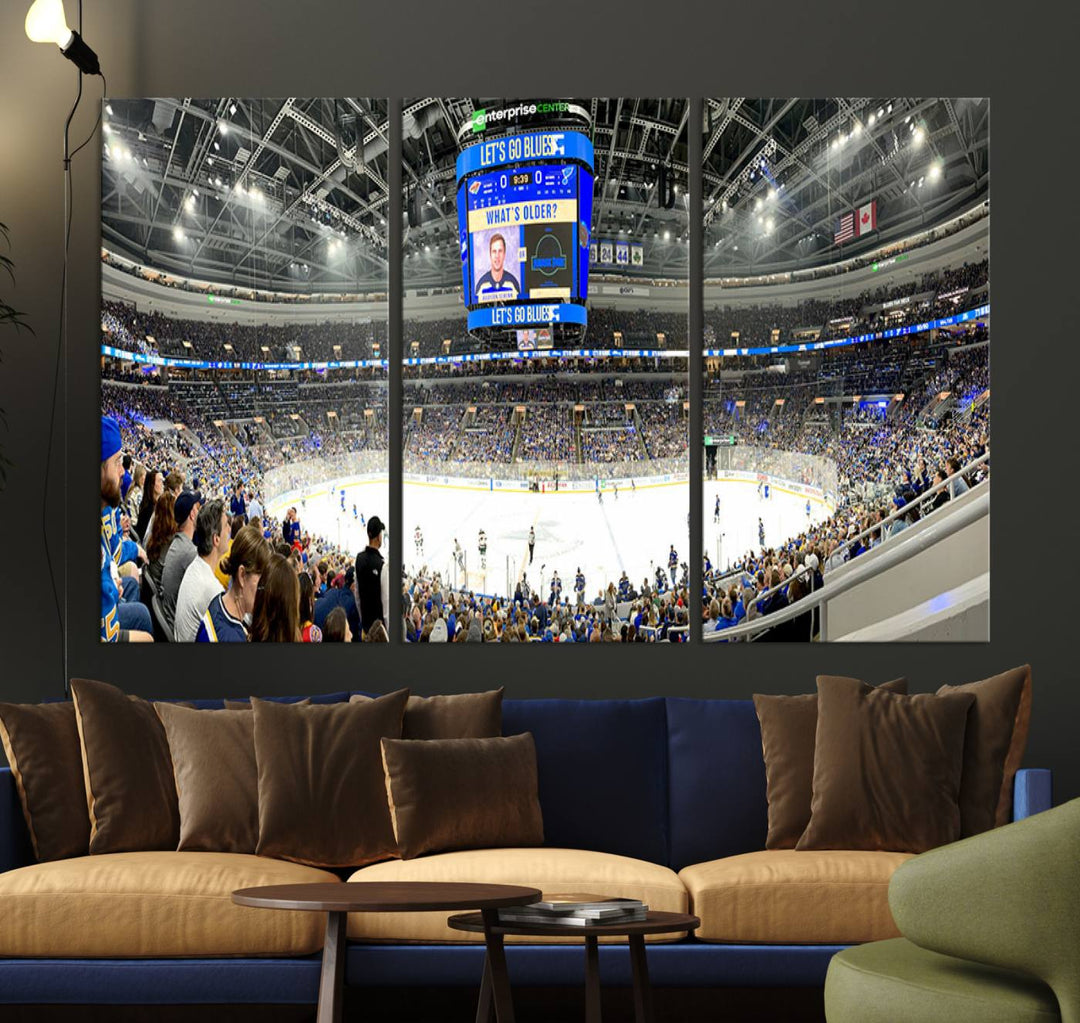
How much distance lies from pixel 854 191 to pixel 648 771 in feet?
7.80

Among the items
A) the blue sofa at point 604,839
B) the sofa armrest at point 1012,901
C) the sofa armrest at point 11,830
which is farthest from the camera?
the sofa armrest at point 11,830

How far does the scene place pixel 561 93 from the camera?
17.5ft

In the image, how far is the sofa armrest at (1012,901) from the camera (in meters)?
2.39

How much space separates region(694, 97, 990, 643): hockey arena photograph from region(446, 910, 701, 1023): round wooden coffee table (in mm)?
2205

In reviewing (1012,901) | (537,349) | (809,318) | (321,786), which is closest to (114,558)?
(321,786)

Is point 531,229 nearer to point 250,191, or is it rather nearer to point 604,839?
point 250,191

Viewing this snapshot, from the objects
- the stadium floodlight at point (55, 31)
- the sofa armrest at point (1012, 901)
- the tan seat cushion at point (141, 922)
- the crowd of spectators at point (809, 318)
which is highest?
the stadium floodlight at point (55, 31)

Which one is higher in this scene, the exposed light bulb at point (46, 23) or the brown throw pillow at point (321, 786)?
the exposed light bulb at point (46, 23)

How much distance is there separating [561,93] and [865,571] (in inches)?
84.2

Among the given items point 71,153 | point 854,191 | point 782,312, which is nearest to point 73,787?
point 71,153

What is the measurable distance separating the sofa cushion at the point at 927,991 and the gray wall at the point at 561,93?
2.55 meters

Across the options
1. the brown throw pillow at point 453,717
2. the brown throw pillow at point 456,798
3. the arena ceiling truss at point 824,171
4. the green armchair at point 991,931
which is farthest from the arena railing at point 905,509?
the green armchair at point 991,931

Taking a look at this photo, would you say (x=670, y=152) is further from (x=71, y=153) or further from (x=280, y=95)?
(x=71, y=153)

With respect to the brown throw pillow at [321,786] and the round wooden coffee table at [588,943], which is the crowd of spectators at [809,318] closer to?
the brown throw pillow at [321,786]
